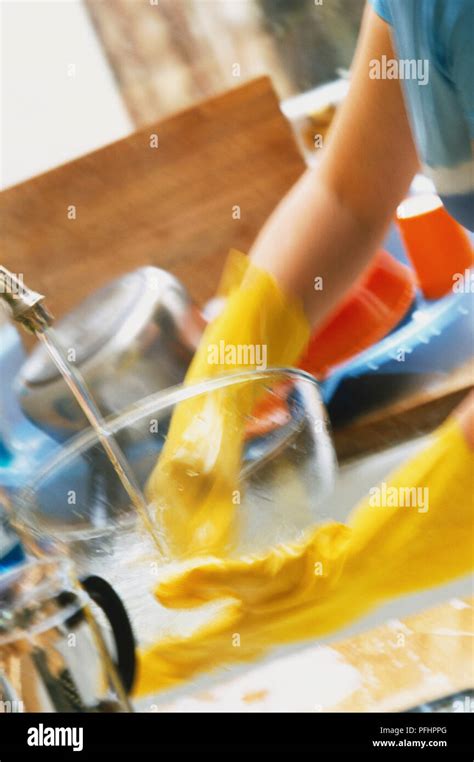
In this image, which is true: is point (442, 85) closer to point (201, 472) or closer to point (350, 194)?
point (350, 194)

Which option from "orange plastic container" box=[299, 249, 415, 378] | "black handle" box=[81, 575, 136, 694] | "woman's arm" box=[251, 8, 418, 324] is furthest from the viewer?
"orange plastic container" box=[299, 249, 415, 378]

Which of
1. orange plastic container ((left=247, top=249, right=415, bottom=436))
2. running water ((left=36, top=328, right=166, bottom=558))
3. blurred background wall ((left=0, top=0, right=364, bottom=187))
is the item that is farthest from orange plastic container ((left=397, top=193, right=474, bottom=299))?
running water ((left=36, top=328, right=166, bottom=558))

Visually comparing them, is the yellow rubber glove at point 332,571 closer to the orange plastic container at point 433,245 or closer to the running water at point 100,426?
the running water at point 100,426

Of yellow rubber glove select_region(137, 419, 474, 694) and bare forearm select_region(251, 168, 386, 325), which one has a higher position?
bare forearm select_region(251, 168, 386, 325)

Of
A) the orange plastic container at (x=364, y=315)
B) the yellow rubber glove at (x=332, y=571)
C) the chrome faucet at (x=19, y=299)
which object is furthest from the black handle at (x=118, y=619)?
the orange plastic container at (x=364, y=315)

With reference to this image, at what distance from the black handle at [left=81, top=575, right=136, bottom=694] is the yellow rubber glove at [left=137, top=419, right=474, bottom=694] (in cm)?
5

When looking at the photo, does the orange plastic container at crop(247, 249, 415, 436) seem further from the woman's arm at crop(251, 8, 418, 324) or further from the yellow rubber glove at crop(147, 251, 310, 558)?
the yellow rubber glove at crop(147, 251, 310, 558)

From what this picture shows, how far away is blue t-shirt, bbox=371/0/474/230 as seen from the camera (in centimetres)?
52

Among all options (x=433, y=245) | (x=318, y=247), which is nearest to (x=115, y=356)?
(x=318, y=247)

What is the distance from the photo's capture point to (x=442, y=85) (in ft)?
1.80

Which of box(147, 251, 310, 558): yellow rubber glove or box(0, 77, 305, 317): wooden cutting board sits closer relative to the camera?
box(147, 251, 310, 558): yellow rubber glove

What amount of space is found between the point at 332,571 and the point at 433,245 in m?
0.29

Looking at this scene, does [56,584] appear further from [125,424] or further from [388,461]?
[388,461]

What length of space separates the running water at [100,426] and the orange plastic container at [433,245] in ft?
0.90
